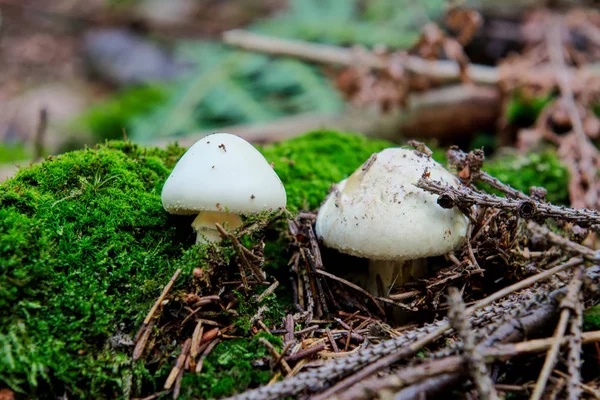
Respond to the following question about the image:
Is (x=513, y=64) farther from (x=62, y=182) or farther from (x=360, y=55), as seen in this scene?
(x=62, y=182)

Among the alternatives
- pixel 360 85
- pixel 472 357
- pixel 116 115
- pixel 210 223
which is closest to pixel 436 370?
pixel 472 357

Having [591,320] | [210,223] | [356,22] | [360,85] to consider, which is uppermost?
[356,22]

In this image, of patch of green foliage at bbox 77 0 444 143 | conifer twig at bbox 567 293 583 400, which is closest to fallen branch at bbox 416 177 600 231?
conifer twig at bbox 567 293 583 400

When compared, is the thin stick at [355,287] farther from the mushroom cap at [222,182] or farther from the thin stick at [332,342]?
the mushroom cap at [222,182]

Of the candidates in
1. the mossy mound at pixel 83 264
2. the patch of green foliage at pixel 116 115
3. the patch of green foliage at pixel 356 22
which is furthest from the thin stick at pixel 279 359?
the patch of green foliage at pixel 356 22

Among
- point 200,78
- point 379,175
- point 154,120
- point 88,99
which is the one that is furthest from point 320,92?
point 88,99

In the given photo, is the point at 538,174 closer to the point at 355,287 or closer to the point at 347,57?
the point at 355,287

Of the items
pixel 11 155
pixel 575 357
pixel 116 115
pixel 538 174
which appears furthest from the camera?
pixel 116 115

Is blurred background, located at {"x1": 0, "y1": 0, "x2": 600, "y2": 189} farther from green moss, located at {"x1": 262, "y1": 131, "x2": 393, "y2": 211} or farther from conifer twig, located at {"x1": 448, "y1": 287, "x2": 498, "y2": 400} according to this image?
conifer twig, located at {"x1": 448, "y1": 287, "x2": 498, "y2": 400}
